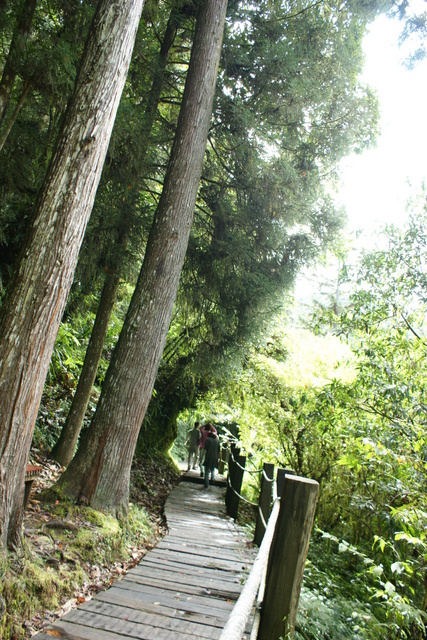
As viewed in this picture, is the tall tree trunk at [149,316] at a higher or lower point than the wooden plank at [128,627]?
higher

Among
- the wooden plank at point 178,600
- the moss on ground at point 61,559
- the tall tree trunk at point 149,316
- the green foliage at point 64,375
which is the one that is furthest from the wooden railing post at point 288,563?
the green foliage at point 64,375

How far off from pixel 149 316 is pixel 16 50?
372 cm

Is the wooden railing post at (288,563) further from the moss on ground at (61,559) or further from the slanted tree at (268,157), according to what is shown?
the slanted tree at (268,157)

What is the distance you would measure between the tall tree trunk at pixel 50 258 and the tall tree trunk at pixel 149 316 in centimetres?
182

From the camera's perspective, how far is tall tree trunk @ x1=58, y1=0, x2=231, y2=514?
5309mm

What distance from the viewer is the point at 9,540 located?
133 inches

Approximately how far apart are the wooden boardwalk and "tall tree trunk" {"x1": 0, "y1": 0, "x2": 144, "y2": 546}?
0.94 meters

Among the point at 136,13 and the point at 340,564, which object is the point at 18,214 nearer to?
the point at 136,13

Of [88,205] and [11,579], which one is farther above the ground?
[88,205]

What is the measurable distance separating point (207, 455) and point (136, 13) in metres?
9.02

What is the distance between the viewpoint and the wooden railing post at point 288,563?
2.17 meters

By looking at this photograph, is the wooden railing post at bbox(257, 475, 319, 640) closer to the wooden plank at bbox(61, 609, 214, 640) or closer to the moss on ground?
the wooden plank at bbox(61, 609, 214, 640)

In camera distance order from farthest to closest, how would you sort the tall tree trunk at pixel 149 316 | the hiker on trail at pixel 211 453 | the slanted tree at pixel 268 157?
the hiker on trail at pixel 211 453 < the slanted tree at pixel 268 157 < the tall tree trunk at pixel 149 316

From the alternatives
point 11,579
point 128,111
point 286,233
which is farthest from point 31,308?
point 286,233
